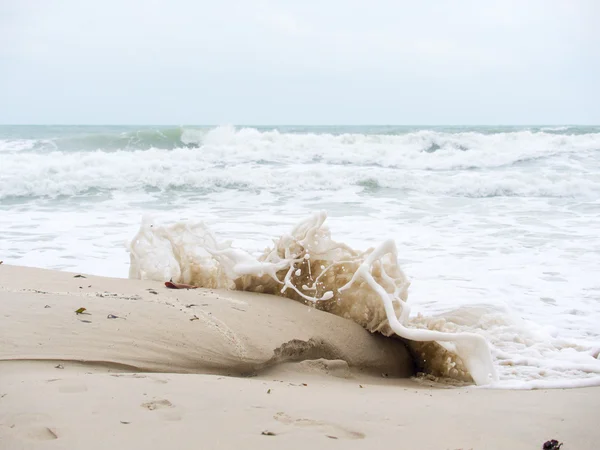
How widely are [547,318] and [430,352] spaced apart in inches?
62.8

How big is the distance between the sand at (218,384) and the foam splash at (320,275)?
0.14 meters

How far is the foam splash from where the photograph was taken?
322cm

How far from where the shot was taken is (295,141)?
75.2 feet

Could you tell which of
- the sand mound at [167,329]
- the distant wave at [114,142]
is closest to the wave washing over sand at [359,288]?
the sand mound at [167,329]

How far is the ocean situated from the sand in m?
0.68

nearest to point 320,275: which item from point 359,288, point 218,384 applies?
point 359,288

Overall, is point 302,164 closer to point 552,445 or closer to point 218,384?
point 218,384

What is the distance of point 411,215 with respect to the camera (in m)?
10.1

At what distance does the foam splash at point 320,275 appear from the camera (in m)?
3.22

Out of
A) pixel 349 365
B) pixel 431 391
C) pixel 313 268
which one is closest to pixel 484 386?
pixel 431 391

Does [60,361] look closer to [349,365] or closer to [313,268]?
[349,365]

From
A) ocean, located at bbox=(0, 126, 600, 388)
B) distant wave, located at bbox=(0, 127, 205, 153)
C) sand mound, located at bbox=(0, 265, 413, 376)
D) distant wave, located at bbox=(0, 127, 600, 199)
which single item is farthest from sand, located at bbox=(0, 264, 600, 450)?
distant wave, located at bbox=(0, 127, 205, 153)

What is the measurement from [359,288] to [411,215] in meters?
6.71

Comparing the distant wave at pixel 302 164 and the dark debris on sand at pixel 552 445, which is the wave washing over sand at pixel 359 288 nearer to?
the dark debris on sand at pixel 552 445
